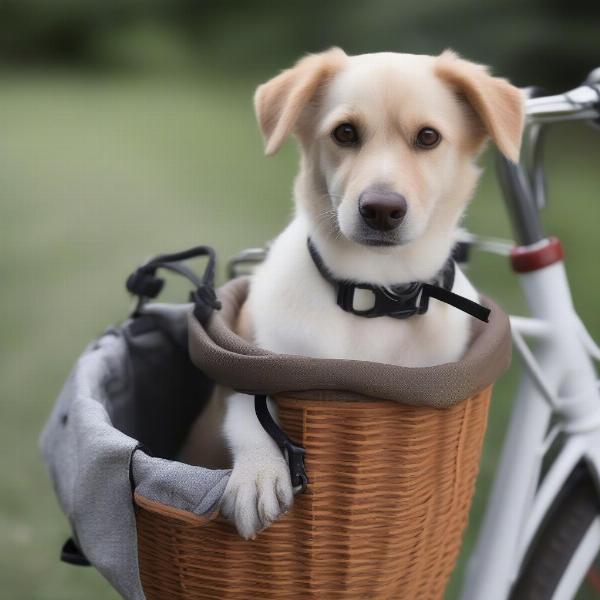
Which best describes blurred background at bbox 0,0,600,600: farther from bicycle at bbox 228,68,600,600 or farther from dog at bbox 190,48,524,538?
dog at bbox 190,48,524,538

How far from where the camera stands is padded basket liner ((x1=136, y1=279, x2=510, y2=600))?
1.02 metres

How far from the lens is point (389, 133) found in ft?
3.98

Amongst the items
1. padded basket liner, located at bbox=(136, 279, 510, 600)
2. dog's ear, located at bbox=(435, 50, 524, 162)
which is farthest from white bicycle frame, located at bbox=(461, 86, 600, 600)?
padded basket liner, located at bbox=(136, 279, 510, 600)

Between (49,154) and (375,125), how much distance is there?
5793mm

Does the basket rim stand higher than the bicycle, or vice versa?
the basket rim

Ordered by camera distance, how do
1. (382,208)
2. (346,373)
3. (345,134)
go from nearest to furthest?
(346,373) < (382,208) < (345,134)

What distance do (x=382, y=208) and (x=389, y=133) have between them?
137mm

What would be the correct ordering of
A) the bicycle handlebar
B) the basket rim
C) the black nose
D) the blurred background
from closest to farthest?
1. the basket rim
2. the black nose
3. the bicycle handlebar
4. the blurred background

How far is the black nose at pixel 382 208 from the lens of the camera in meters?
1.13

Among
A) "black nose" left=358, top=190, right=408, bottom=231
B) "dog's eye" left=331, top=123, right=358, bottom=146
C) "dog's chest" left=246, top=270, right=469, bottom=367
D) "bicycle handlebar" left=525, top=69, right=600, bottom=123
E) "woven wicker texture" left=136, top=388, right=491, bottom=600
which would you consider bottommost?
"woven wicker texture" left=136, top=388, right=491, bottom=600

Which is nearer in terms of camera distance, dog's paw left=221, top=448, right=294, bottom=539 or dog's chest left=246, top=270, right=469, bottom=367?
dog's paw left=221, top=448, right=294, bottom=539

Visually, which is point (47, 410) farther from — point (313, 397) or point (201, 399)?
point (313, 397)

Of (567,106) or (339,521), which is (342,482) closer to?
(339,521)

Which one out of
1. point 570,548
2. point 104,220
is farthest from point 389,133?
point 104,220
